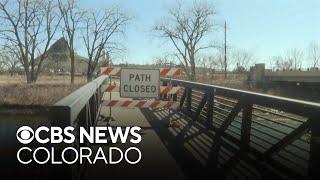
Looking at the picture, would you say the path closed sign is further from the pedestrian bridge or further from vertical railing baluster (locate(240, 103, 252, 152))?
vertical railing baluster (locate(240, 103, 252, 152))

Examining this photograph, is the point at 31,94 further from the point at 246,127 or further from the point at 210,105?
the point at 246,127

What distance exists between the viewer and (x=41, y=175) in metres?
7.21

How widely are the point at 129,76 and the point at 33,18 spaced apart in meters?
54.2

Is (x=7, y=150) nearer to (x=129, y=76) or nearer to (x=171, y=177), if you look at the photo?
(x=129, y=76)

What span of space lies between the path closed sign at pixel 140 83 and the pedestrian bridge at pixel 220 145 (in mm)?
1019

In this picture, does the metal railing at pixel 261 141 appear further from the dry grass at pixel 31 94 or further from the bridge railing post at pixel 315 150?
the dry grass at pixel 31 94

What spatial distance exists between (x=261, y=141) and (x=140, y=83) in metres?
4.67

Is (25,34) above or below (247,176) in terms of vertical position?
above

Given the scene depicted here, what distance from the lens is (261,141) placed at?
8906 millimetres

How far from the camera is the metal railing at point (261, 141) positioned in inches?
245

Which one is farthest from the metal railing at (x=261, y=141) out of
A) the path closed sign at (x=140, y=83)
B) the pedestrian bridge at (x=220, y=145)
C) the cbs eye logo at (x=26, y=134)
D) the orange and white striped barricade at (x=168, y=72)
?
the cbs eye logo at (x=26, y=134)

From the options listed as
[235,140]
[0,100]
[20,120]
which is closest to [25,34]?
[0,100]

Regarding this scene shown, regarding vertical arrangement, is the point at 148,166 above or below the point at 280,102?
below

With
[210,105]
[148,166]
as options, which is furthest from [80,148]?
[210,105]
